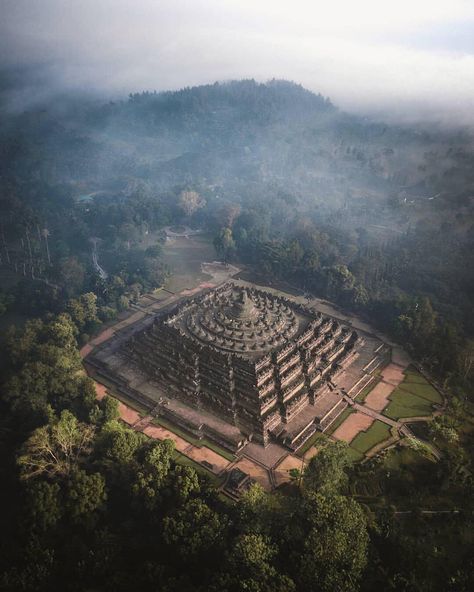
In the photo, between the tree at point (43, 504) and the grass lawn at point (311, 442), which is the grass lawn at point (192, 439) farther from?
the tree at point (43, 504)

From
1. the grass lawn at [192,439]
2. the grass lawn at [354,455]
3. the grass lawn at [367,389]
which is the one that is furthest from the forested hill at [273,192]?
the grass lawn at [192,439]

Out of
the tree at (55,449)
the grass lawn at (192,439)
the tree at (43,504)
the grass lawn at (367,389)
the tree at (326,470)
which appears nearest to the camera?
the tree at (43,504)

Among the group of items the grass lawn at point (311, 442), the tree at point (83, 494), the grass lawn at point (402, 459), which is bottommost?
the grass lawn at point (311, 442)

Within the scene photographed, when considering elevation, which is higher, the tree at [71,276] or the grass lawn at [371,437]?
the tree at [71,276]

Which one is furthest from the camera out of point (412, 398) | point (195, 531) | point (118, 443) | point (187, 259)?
point (187, 259)

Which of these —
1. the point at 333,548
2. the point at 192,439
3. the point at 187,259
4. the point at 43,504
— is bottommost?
Answer: the point at 187,259

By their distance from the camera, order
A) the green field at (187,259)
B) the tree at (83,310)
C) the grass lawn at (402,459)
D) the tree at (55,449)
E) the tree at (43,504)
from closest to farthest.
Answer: the tree at (43,504)
the tree at (55,449)
the grass lawn at (402,459)
the tree at (83,310)
the green field at (187,259)

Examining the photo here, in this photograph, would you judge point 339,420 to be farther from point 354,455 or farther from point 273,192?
point 273,192

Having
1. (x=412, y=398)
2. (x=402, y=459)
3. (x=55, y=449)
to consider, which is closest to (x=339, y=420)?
(x=402, y=459)
